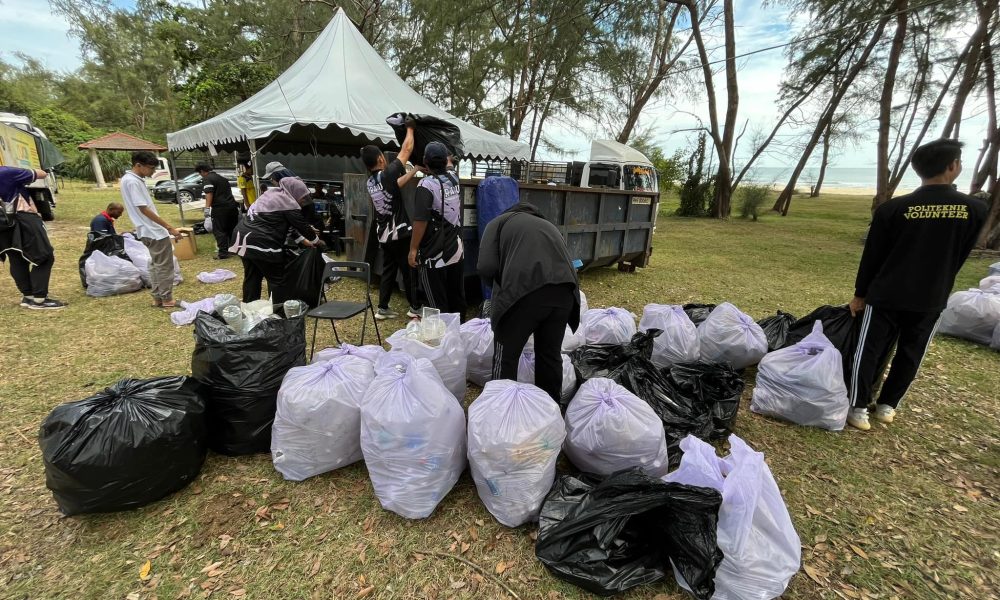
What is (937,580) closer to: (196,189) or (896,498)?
(896,498)

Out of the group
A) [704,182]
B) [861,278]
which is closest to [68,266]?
[861,278]

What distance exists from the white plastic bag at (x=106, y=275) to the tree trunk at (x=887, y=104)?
53.0 ft

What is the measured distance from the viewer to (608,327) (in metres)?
3.52

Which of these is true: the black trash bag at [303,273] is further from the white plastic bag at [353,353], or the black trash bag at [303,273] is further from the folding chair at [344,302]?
the white plastic bag at [353,353]

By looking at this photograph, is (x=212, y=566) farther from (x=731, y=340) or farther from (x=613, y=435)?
(x=731, y=340)

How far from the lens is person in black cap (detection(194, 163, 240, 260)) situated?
6770mm

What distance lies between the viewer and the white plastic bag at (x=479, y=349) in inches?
124

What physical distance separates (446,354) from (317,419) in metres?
0.88

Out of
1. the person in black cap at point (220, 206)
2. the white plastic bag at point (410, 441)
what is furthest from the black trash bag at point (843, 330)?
the person in black cap at point (220, 206)

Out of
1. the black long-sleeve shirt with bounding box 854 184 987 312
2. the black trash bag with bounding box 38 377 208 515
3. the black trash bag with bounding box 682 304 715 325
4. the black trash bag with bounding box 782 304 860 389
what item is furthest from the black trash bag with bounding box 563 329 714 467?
the black trash bag with bounding box 38 377 208 515

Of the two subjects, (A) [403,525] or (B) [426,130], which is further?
(B) [426,130]

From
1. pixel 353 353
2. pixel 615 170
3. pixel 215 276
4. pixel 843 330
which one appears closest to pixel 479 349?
pixel 353 353

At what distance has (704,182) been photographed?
63.2ft

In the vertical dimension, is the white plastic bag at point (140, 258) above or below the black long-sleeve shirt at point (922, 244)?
below
